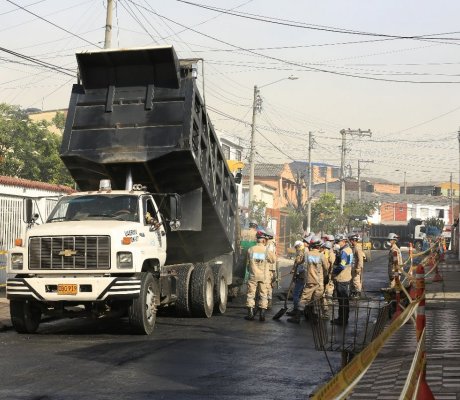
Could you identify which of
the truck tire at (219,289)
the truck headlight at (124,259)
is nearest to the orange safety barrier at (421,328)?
the truck headlight at (124,259)

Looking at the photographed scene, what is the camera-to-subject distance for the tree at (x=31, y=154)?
40.9 m

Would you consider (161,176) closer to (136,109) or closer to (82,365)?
(136,109)

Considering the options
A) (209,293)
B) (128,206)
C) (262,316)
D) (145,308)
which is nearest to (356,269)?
(262,316)

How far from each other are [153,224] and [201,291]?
7.10ft

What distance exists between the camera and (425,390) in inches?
266

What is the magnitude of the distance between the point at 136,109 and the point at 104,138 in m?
0.76

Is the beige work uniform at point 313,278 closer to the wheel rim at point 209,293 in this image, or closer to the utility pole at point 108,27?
the wheel rim at point 209,293

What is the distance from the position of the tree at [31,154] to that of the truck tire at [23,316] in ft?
84.9

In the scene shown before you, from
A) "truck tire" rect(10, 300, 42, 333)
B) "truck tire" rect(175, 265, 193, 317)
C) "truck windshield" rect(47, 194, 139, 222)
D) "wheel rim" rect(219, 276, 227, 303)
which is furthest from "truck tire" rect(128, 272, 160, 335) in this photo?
"wheel rim" rect(219, 276, 227, 303)

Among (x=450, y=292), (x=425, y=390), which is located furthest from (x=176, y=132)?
(x=450, y=292)

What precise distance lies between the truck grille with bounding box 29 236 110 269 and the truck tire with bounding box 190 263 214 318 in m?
3.27

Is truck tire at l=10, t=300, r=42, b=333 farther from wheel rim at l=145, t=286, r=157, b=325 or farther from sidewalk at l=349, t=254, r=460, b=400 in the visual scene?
sidewalk at l=349, t=254, r=460, b=400

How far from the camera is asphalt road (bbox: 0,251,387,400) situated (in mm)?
8812

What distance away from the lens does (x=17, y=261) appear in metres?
13.9
